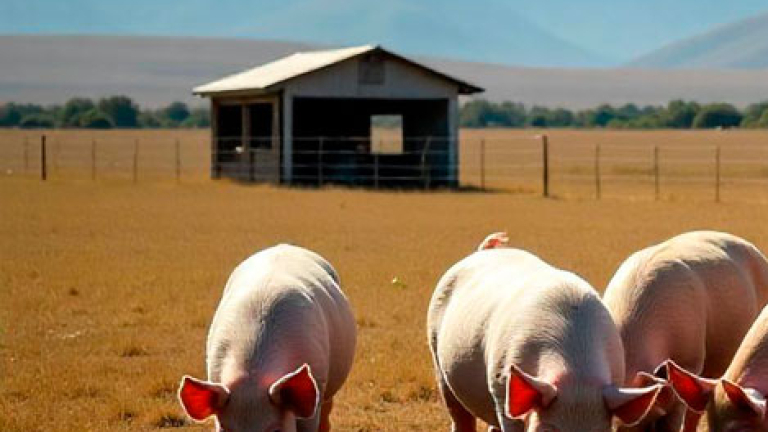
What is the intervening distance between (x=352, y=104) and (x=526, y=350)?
3727 centimetres

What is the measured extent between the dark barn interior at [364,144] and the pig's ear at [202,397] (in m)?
31.3

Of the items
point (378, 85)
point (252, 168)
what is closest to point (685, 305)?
point (378, 85)

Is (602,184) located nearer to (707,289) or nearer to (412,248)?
(412,248)

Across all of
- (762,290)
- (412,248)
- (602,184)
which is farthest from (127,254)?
(602,184)

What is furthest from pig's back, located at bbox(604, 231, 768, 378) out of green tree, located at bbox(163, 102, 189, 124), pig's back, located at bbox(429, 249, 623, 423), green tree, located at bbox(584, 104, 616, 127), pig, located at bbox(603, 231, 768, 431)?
green tree, located at bbox(163, 102, 189, 124)

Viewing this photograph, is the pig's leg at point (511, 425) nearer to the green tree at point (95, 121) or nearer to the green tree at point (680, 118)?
the green tree at point (680, 118)

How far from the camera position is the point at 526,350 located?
7.25 metres

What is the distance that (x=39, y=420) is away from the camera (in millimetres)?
10664

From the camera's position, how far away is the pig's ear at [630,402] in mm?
6582

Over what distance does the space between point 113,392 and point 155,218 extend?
58.6ft

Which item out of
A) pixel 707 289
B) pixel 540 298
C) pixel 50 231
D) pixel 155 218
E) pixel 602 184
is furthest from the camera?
pixel 602 184

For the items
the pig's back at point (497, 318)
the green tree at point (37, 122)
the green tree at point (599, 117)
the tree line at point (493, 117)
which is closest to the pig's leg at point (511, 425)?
the pig's back at point (497, 318)

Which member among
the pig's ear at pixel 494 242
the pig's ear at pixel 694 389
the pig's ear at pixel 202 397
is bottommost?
the pig's ear at pixel 202 397

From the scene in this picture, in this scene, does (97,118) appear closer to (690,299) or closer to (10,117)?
A: (10,117)
